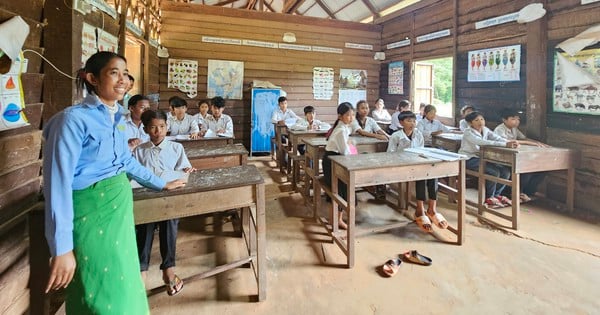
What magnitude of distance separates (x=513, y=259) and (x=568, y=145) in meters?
2.14

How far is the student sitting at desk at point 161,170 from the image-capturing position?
202 cm

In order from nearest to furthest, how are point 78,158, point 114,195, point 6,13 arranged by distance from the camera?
point 78,158
point 114,195
point 6,13

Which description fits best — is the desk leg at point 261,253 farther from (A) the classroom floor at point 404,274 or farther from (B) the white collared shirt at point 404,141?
(B) the white collared shirt at point 404,141

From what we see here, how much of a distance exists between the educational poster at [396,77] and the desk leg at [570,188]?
398cm

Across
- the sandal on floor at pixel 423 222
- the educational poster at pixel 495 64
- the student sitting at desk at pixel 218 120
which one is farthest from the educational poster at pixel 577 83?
the student sitting at desk at pixel 218 120

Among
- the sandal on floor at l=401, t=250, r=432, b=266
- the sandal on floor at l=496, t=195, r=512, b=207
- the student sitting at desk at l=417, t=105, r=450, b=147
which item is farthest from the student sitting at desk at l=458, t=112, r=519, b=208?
the sandal on floor at l=401, t=250, r=432, b=266

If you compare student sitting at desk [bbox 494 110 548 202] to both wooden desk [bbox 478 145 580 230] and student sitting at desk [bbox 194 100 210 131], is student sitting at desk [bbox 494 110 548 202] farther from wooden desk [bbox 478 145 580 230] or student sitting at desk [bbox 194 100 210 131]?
student sitting at desk [bbox 194 100 210 131]

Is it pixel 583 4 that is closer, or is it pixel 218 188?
pixel 218 188

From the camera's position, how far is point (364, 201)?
3889 millimetres

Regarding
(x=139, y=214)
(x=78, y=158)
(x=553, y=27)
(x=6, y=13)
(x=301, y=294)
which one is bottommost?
(x=301, y=294)

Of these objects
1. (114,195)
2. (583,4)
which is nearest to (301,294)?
(114,195)

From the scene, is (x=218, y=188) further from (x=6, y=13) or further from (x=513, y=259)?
(x=513, y=259)

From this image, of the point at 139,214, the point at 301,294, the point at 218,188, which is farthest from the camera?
the point at 301,294

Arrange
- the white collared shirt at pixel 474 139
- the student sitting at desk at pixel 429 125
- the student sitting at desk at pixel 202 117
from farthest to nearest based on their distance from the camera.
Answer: the student sitting at desk at pixel 202 117, the student sitting at desk at pixel 429 125, the white collared shirt at pixel 474 139
